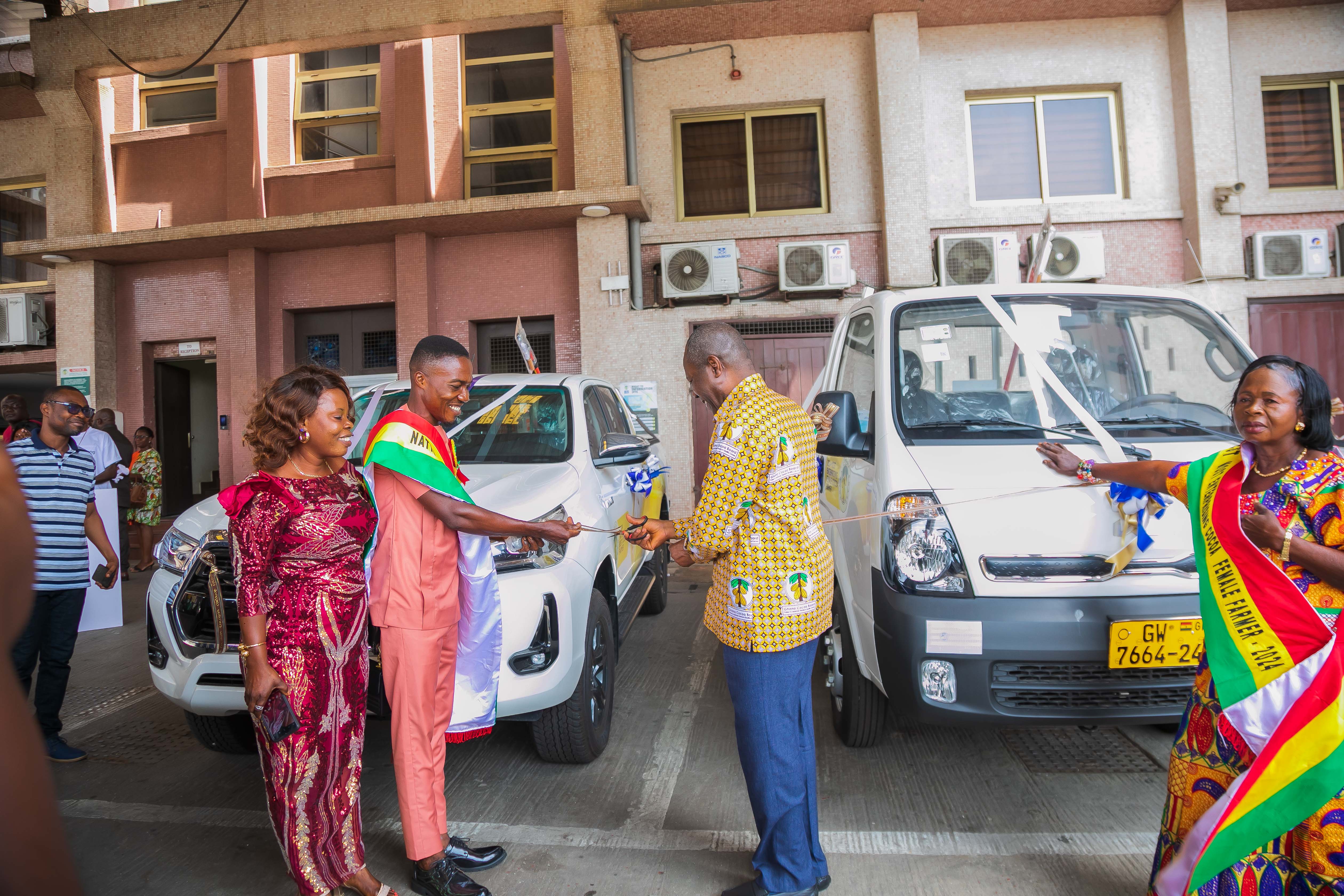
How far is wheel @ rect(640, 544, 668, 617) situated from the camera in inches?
232

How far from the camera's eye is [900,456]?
2.93 meters

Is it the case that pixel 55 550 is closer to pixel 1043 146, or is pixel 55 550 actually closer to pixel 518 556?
pixel 518 556

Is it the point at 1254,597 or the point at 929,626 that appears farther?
the point at 929,626

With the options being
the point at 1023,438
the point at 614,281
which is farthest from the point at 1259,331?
the point at 1023,438

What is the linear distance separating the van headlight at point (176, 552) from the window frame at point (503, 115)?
8265mm

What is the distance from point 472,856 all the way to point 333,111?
37.2ft

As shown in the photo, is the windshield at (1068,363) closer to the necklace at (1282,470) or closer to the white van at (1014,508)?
the white van at (1014,508)

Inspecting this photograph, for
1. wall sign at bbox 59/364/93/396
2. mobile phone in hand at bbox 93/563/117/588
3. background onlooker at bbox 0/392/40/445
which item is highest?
wall sign at bbox 59/364/93/396

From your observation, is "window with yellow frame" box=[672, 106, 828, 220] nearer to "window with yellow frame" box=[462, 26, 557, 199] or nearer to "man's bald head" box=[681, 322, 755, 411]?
"window with yellow frame" box=[462, 26, 557, 199]

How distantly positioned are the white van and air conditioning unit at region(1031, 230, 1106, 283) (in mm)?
6010

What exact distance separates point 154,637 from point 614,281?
23.3 ft

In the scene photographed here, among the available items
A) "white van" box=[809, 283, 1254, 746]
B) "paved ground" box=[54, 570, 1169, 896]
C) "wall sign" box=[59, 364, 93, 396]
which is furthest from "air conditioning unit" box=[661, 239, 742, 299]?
A: "wall sign" box=[59, 364, 93, 396]

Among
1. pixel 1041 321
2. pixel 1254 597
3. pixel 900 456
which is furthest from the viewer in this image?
pixel 1041 321

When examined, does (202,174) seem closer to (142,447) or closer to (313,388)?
(142,447)
